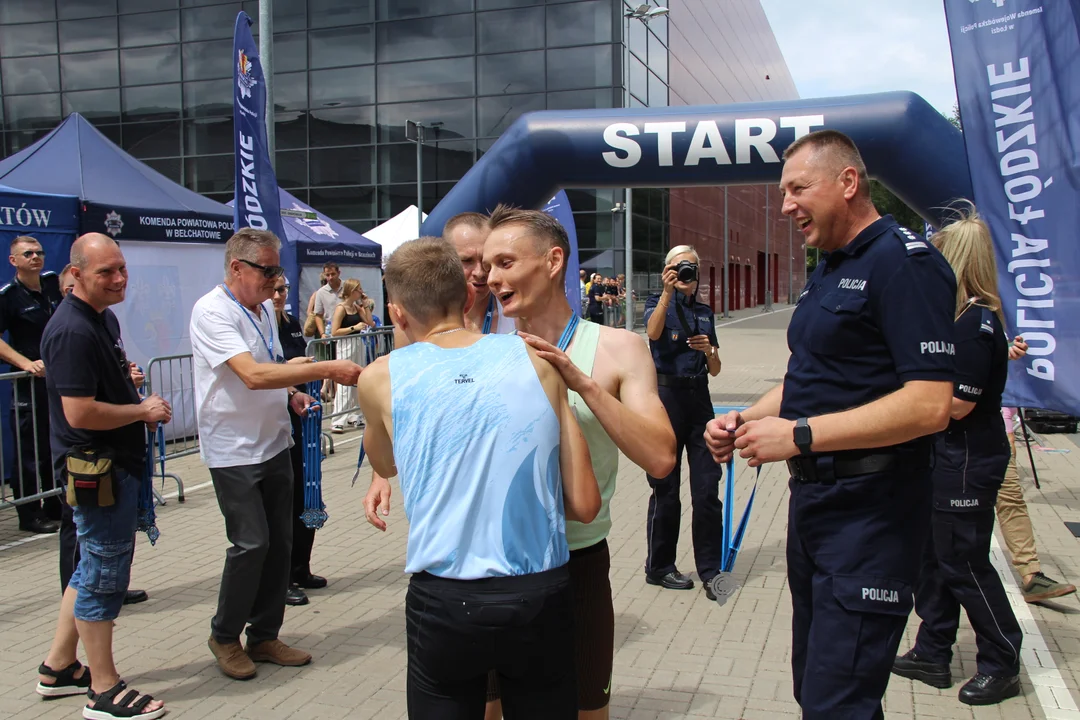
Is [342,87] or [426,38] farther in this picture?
[342,87]

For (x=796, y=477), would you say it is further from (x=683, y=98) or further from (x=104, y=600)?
(x=683, y=98)

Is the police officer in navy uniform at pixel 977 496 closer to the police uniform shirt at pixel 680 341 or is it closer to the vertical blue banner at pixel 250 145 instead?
the police uniform shirt at pixel 680 341

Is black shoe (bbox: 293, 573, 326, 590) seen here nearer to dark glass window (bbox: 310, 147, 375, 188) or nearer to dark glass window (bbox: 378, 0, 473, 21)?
dark glass window (bbox: 378, 0, 473, 21)

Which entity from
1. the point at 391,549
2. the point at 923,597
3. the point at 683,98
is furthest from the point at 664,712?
the point at 683,98

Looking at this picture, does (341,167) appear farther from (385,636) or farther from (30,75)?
(385,636)

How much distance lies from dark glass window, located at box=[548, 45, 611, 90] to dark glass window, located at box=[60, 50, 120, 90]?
14.5m

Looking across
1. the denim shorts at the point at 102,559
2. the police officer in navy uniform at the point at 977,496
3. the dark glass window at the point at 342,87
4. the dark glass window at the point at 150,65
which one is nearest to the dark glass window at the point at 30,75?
the dark glass window at the point at 150,65

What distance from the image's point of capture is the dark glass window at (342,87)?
2745 centimetres

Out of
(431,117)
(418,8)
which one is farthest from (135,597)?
(418,8)

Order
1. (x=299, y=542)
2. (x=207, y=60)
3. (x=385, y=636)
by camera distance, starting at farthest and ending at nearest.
Result: (x=207, y=60), (x=299, y=542), (x=385, y=636)

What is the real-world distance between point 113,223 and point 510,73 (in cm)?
1907

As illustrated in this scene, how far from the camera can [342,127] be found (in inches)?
1099

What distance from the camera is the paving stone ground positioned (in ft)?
12.0

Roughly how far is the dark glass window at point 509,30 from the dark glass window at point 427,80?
2.60 ft
